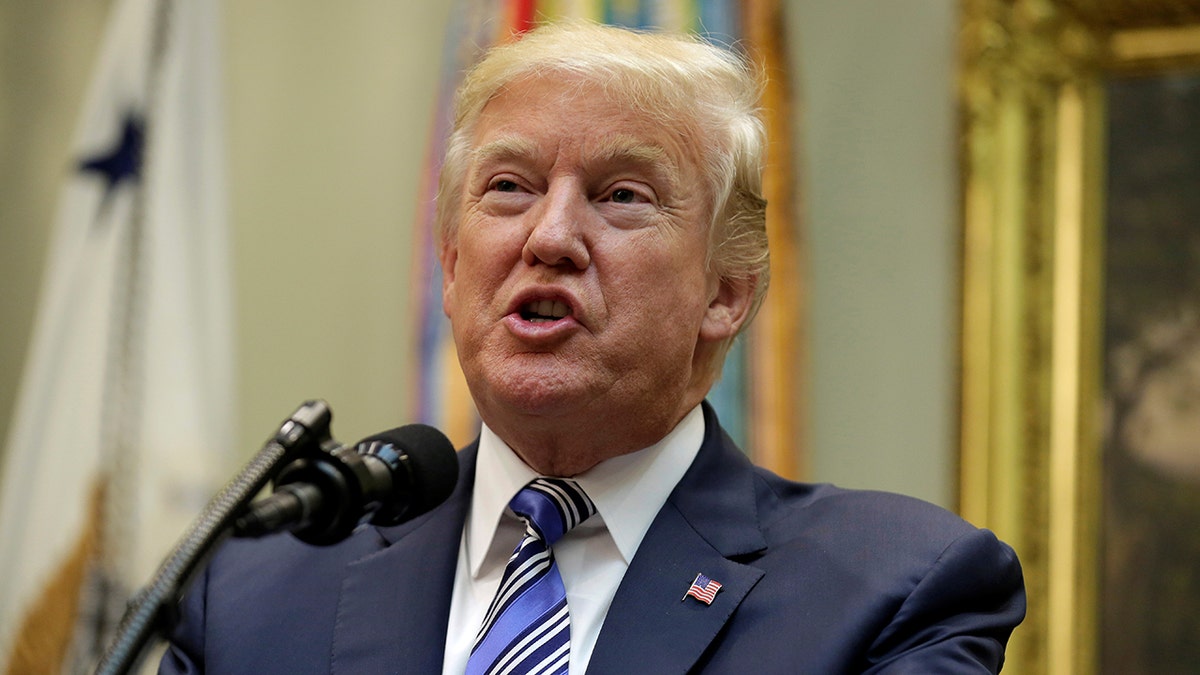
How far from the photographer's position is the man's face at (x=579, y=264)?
185cm

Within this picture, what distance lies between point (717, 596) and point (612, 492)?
0.24 meters

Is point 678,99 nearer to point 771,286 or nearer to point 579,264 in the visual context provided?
point 579,264

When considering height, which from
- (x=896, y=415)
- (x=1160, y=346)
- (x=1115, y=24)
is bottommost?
(x=896, y=415)

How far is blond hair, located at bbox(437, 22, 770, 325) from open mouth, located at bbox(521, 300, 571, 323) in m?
0.31

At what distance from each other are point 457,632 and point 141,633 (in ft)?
2.66

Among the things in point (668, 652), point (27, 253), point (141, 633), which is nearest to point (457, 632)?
point (668, 652)

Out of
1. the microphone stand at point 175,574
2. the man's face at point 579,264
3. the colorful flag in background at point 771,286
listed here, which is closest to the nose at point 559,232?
the man's face at point 579,264

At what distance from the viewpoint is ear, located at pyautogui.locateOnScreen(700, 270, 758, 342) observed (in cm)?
207

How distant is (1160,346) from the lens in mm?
3488

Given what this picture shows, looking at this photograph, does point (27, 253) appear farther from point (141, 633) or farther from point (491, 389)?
point (141, 633)

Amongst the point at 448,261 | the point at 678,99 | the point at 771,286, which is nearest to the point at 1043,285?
the point at 771,286

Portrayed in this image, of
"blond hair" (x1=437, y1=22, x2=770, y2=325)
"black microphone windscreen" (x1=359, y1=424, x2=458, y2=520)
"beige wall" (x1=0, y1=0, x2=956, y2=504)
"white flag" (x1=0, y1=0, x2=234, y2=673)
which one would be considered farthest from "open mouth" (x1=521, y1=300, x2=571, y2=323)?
"beige wall" (x1=0, y1=0, x2=956, y2=504)

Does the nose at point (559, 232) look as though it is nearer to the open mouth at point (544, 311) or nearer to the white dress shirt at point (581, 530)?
the open mouth at point (544, 311)

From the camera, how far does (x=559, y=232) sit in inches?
72.8
